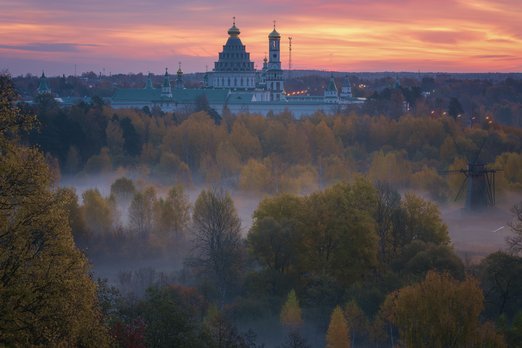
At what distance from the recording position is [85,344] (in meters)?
9.44

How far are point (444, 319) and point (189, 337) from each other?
14.9 ft

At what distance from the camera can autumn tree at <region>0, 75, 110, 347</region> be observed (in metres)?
8.68

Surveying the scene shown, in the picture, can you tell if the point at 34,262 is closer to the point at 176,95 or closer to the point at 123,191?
the point at 123,191

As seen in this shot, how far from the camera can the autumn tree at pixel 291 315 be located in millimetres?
19641

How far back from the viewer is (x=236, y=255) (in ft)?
80.2

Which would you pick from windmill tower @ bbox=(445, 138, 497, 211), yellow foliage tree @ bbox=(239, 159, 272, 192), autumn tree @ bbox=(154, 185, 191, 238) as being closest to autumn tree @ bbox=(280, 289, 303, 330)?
autumn tree @ bbox=(154, 185, 191, 238)

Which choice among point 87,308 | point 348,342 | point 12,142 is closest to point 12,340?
point 87,308

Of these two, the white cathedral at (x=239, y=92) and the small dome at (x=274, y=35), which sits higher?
the small dome at (x=274, y=35)

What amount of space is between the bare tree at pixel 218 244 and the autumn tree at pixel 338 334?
474cm

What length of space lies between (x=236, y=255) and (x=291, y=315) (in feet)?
16.7

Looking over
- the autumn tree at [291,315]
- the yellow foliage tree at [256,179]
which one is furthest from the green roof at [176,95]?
the autumn tree at [291,315]

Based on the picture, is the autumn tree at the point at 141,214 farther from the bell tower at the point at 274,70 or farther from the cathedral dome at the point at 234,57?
the cathedral dome at the point at 234,57

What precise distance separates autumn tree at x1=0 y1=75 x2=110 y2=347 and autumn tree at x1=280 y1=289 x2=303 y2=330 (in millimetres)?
10528

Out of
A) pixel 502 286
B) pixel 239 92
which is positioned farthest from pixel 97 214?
pixel 239 92
